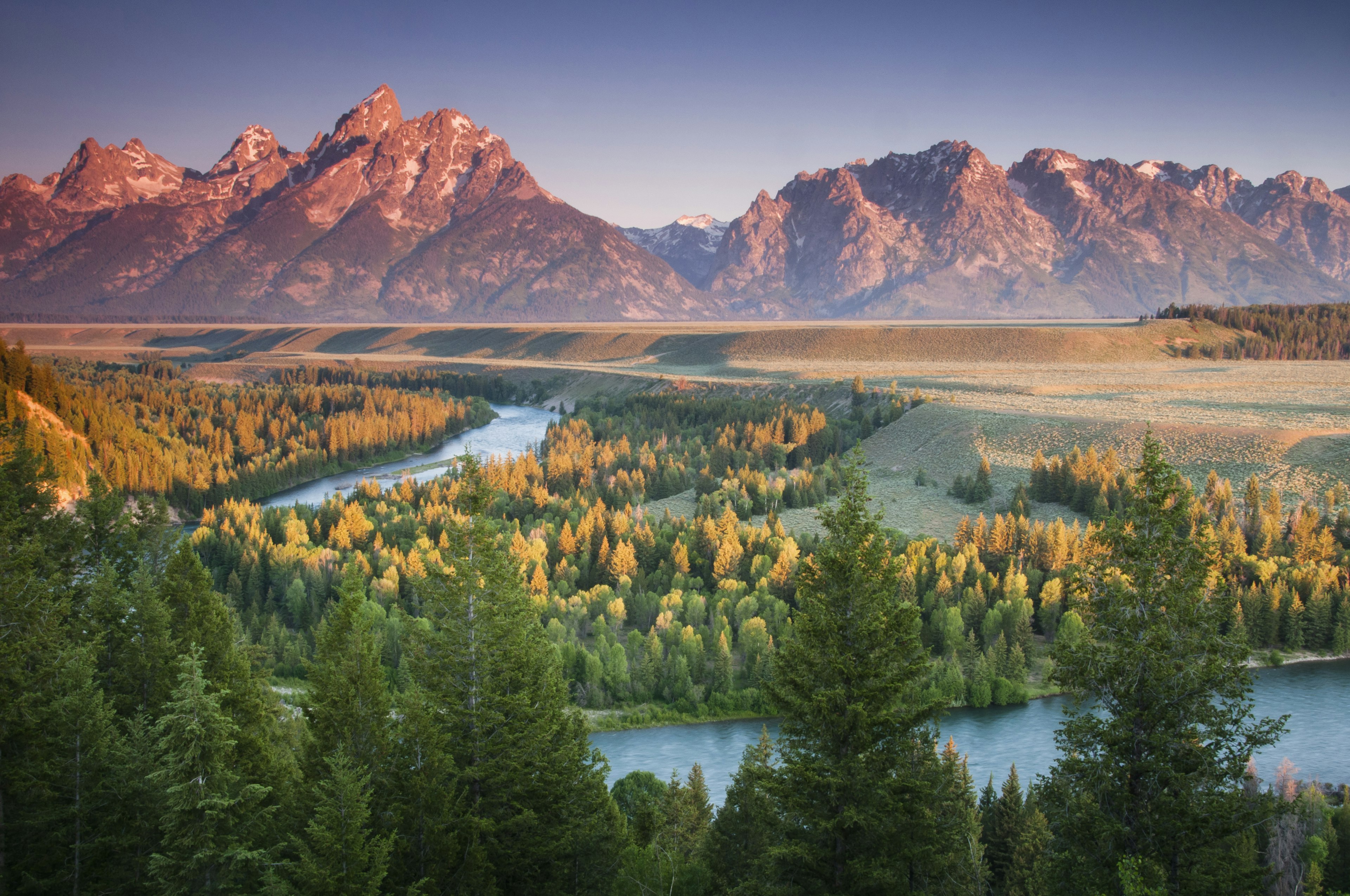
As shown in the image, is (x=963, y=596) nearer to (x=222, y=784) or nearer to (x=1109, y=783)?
(x=1109, y=783)

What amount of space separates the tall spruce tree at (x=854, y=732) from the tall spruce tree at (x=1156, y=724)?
267 cm

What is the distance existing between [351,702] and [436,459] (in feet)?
412

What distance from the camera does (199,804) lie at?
1783 cm

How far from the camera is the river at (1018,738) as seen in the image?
152ft

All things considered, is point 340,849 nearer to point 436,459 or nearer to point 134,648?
point 134,648

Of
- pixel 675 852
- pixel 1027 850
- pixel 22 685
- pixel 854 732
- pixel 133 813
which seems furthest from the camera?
pixel 1027 850

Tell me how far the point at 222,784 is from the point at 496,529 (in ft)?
29.9

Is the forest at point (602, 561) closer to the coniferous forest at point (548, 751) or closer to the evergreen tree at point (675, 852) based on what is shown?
the coniferous forest at point (548, 751)

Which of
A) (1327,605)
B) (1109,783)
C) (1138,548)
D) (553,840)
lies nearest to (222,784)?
(553,840)

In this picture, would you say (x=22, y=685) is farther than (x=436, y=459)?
No

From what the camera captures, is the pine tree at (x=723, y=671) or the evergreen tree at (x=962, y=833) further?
the pine tree at (x=723, y=671)

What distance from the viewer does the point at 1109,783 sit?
16.9 m

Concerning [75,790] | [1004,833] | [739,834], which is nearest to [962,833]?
[739,834]

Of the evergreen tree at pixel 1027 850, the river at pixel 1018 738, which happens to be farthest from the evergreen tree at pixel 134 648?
the evergreen tree at pixel 1027 850
